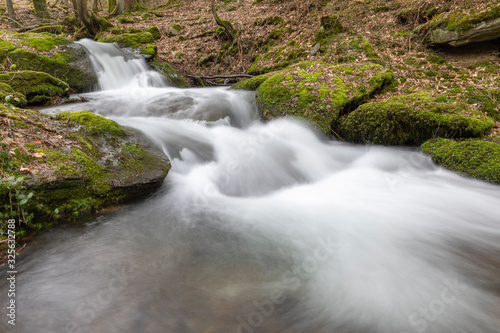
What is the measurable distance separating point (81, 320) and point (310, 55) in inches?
378

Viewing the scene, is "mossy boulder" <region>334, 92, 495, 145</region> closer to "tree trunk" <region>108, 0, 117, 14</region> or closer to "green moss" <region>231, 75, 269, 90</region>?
"green moss" <region>231, 75, 269, 90</region>

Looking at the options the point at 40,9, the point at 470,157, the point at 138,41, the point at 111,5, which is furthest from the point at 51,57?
the point at 111,5

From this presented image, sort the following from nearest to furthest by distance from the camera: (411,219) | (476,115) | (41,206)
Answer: (41,206), (411,219), (476,115)

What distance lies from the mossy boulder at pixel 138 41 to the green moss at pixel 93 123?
7.69 m

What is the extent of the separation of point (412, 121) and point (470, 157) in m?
1.28

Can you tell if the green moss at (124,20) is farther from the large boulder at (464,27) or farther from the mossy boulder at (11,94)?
the large boulder at (464,27)

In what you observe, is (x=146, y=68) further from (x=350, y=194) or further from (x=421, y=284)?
(x=421, y=284)

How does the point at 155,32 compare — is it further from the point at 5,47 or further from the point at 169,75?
the point at 5,47

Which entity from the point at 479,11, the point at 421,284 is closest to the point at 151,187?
the point at 421,284

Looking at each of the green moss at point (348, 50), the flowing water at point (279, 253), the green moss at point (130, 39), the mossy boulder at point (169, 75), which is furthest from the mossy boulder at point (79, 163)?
the green moss at point (130, 39)

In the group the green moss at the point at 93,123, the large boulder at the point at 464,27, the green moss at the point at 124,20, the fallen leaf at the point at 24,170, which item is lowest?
the fallen leaf at the point at 24,170

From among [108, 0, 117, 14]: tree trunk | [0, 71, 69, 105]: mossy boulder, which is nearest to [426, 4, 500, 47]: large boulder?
[0, 71, 69, 105]: mossy boulder

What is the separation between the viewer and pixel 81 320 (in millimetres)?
2062

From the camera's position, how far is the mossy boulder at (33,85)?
20.4 ft
